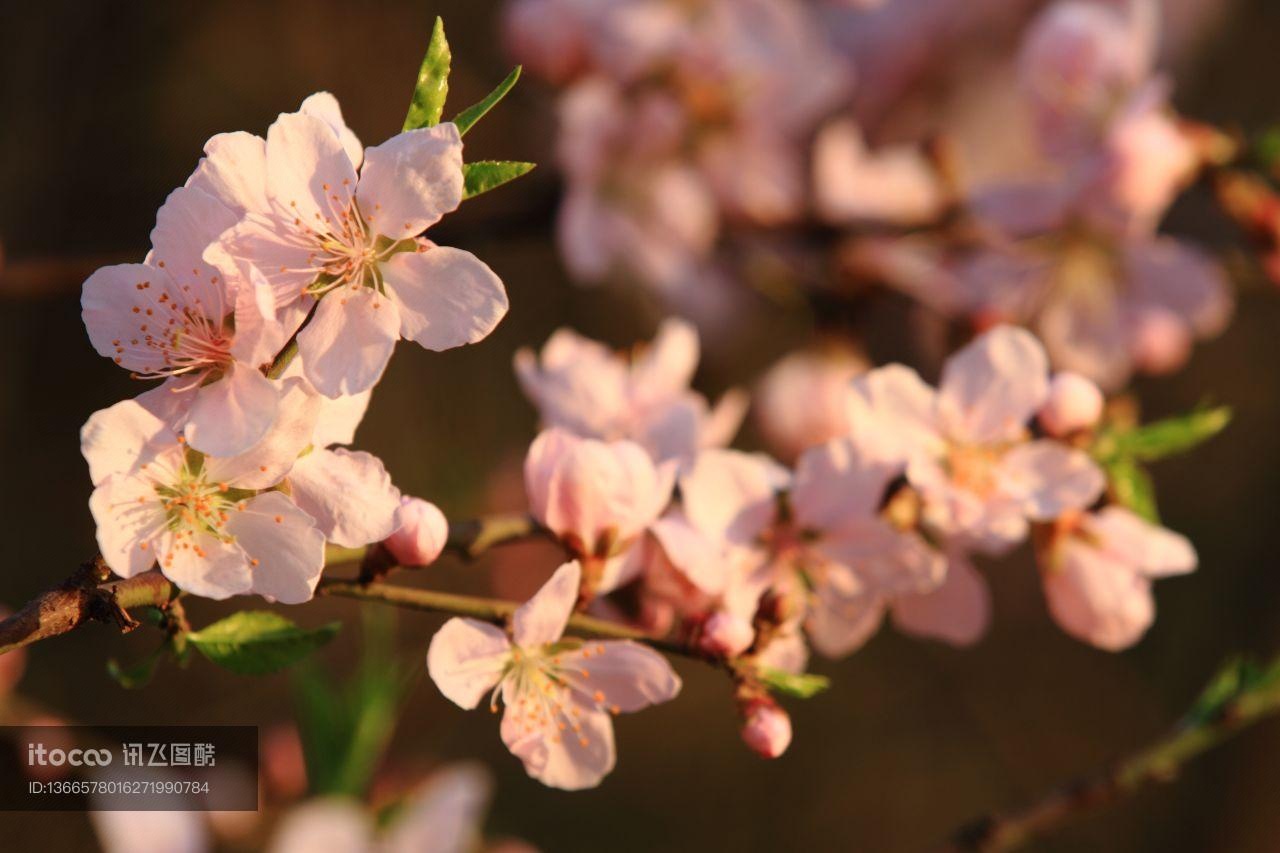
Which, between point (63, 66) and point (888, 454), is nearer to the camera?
point (888, 454)

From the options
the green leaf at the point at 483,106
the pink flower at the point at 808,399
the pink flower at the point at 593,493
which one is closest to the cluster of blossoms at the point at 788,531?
the pink flower at the point at 593,493

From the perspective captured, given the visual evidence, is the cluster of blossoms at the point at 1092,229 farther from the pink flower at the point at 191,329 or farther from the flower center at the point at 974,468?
the pink flower at the point at 191,329

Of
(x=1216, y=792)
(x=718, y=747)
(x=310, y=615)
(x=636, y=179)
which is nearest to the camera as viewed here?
(x=636, y=179)

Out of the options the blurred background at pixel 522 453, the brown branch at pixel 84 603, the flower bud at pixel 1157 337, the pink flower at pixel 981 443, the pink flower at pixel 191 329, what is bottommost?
the blurred background at pixel 522 453

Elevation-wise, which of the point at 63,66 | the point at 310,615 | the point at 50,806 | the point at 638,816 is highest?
the point at 63,66

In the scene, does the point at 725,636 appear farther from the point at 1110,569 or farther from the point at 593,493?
the point at 1110,569

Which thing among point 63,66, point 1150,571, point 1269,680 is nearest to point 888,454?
point 1150,571

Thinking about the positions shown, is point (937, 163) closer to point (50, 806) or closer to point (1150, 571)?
point (1150, 571)
